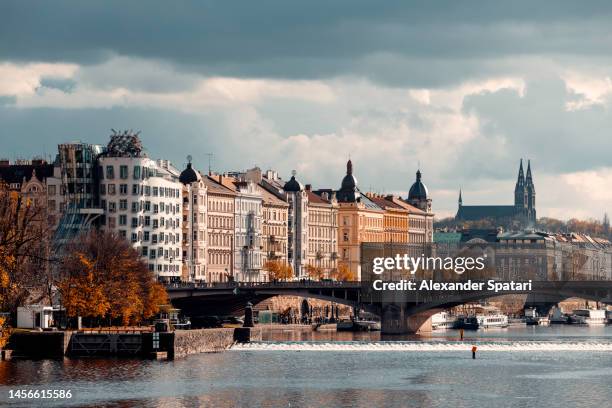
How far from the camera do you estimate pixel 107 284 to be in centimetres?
15925

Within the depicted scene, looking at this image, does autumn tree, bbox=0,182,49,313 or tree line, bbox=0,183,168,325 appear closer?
autumn tree, bbox=0,182,49,313

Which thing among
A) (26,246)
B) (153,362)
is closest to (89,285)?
(26,246)

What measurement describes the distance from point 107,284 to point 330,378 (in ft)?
115

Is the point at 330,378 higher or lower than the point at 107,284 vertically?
lower

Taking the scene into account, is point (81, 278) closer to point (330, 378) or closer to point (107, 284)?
point (107, 284)

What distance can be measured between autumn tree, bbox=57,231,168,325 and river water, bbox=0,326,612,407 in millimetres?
9397

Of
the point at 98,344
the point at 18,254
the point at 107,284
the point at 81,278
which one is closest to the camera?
the point at 18,254

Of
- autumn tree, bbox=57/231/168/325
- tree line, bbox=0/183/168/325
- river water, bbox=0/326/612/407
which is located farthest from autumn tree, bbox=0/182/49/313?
river water, bbox=0/326/612/407

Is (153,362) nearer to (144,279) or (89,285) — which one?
(89,285)

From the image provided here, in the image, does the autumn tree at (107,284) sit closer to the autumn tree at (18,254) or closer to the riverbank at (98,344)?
the autumn tree at (18,254)

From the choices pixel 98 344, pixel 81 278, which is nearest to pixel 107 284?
pixel 81 278

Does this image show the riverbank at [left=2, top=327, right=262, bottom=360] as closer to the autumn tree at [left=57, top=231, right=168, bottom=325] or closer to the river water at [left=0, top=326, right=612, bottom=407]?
the river water at [left=0, top=326, right=612, bottom=407]

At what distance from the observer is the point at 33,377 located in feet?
399

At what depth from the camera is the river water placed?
112 m
